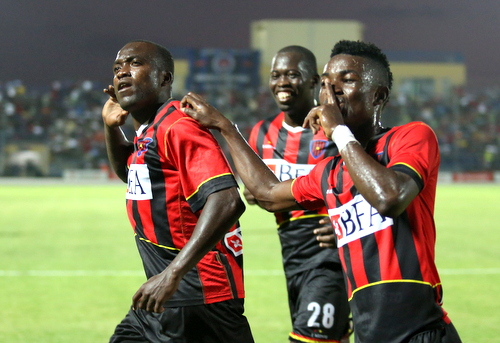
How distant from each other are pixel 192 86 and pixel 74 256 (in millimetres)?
44171

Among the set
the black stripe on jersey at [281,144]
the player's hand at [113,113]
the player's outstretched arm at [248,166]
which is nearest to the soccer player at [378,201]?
the player's outstretched arm at [248,166]

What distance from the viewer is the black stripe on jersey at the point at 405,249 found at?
2.81 m

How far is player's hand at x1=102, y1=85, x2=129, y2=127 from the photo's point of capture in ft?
13.8

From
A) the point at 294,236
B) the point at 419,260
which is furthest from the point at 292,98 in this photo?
the point at 419,260

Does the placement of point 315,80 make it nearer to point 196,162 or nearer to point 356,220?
point 196,162

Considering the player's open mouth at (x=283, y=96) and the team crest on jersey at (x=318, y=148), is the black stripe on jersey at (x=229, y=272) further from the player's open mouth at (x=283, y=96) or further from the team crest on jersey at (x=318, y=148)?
the player's open mouth at (x=283, y=96)

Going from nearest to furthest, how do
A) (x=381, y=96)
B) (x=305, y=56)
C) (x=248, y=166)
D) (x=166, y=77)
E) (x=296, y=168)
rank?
1. (x=381, y=96)
2. (x=248, y=166)
3. (x=166, y=77)
4. (x=296, y=168)
5. (x=305, y=56)

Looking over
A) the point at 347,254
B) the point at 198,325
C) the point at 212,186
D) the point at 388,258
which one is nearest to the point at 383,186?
the point at 388,258

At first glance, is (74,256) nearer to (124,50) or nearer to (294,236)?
(294,236)

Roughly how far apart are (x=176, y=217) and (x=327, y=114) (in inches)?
38.7

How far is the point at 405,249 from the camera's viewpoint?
2.82 m

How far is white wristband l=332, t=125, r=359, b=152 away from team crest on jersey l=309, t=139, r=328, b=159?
2.53 metres

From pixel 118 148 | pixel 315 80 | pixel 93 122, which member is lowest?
pixel 93 122

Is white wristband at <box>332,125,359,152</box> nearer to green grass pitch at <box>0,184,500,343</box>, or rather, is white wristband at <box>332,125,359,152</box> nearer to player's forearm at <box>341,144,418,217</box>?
player's forearm at <box>341,144,418,217</box>
